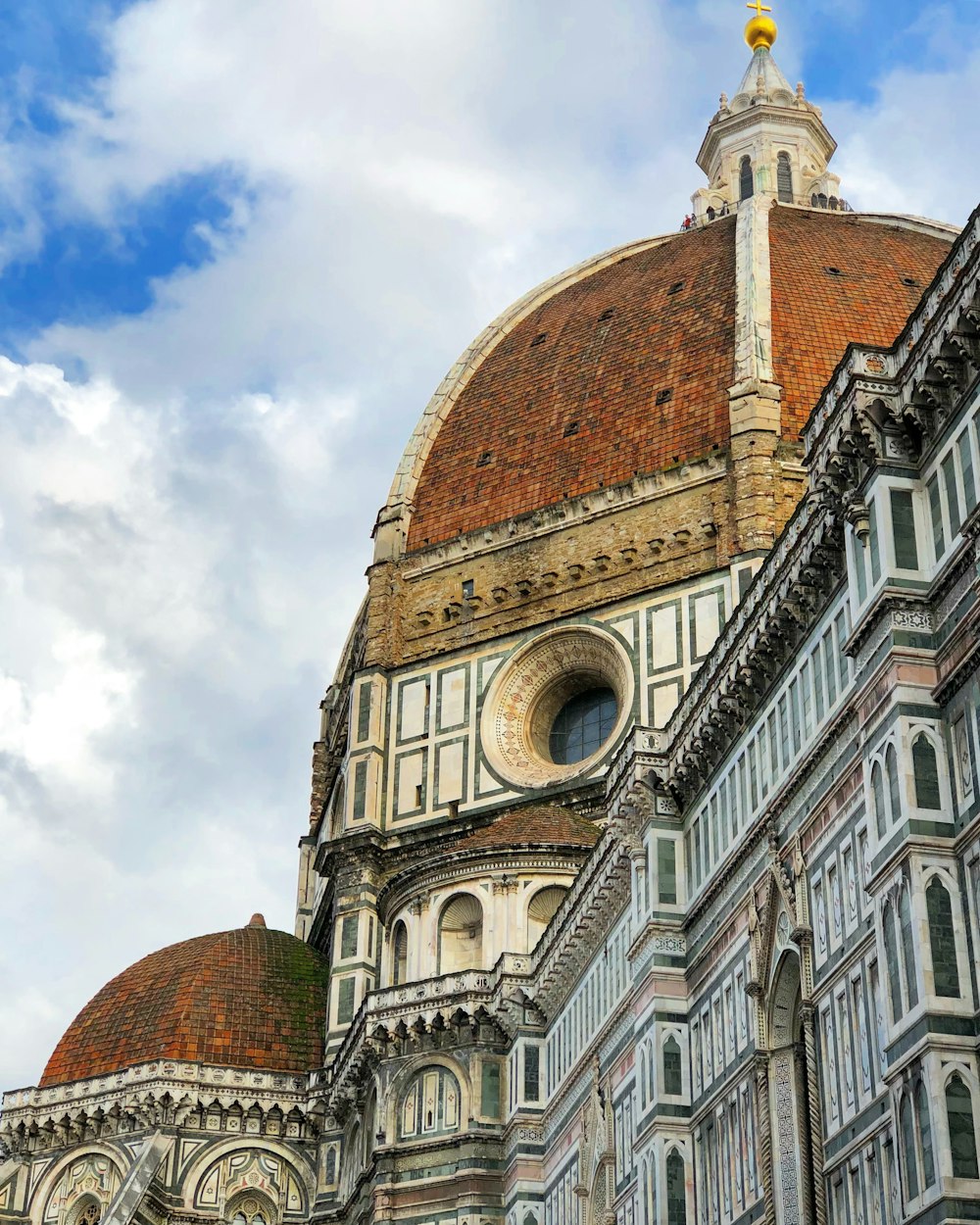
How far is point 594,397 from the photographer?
62438 mm

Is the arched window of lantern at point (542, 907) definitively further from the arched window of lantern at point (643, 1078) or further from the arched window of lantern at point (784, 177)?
the arched window of lantern at point (784, 177)

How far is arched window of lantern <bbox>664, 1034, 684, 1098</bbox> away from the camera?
3475 centimetres

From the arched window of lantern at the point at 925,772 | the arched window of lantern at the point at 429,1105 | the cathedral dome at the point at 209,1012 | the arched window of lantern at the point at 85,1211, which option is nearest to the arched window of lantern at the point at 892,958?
the arched window of lantern at the point at 925,772

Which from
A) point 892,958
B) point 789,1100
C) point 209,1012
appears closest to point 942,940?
point 892,958

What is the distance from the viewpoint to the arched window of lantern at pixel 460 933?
166ft

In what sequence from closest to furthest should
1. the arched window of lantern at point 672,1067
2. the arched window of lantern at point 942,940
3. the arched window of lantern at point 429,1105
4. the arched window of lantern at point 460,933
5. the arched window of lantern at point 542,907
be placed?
the arched window of lantern at point 942,940, the arched window of lantern at point 672,1067, the arched window of lantern at point 429,1105, the arched window of lantern at point 542,907, the arched window of lantern at point 460,933

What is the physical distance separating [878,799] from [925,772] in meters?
1.09

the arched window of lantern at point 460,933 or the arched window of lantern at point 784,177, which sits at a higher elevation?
the arched window of lantern at point 784,177

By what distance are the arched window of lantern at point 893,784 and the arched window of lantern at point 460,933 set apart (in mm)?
24542

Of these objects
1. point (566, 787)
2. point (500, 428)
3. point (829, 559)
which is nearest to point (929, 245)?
point (500, 428)

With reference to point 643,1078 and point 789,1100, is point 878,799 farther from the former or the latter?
point 643,1078

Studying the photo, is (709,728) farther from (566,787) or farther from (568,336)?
(568,336)

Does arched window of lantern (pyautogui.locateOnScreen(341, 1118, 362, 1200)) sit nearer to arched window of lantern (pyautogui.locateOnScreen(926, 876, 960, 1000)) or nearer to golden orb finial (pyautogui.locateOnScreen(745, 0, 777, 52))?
arched window of lantern (pyautogui.locateOnScreen(926, 876, 960, 1000))

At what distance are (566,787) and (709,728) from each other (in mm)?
19103
